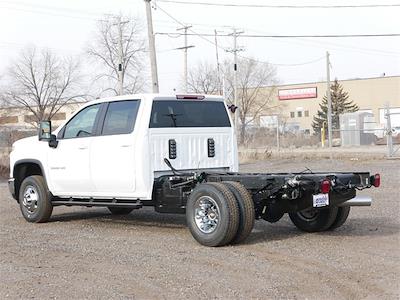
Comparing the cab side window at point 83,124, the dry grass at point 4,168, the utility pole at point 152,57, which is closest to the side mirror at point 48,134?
the cab side window at point 83,124

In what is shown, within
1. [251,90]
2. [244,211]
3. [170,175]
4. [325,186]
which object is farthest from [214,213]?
[251,90]

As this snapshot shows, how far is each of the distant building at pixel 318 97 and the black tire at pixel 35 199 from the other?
230 feet

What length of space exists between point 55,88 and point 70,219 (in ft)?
155

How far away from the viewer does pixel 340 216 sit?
8602mm

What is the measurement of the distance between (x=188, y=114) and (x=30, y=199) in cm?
322

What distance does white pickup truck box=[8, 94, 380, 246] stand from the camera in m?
7.61

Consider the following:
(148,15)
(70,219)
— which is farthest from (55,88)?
(70,219)

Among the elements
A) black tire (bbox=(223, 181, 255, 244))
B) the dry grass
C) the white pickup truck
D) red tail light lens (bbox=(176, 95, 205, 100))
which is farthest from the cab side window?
the dry grass

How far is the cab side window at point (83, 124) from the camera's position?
379 inches

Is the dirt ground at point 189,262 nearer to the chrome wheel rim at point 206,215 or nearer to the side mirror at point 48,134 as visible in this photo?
the chrome wheel rim at point 206,215

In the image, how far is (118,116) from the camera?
920cm

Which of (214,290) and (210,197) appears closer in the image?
(214,290)

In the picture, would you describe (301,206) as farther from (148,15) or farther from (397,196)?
(148,15)

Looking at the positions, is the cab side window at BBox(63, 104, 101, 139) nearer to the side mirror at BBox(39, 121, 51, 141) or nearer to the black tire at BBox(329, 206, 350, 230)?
the side mirror at BBox(39, 121, 51, 141)
